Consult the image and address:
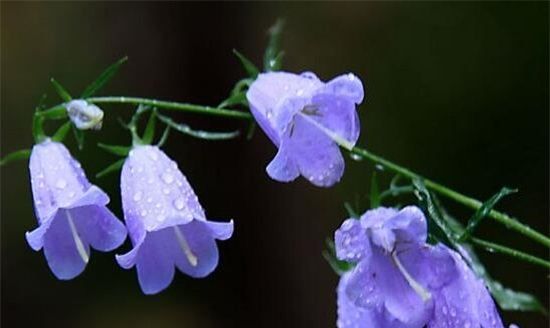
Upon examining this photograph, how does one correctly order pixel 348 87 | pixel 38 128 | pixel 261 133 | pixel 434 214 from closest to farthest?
pixel 434 214, pixel 348 87, pixel 38 128, pixel 261 133

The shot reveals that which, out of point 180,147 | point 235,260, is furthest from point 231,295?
point 180,147

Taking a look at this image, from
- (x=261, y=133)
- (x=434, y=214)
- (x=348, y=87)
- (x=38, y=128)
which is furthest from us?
(x=261, y=133)

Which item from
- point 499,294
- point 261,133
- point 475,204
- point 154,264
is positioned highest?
point 475,204

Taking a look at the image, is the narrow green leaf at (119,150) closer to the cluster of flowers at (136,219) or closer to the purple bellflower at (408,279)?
the cluster of flowers at (136,219)

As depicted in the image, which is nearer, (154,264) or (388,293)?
(388,293)

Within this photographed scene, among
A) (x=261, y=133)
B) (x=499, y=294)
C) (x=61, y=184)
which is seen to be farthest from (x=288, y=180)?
(x=261, y=133)

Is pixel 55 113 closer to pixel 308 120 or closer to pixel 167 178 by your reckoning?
pixel 167 178
